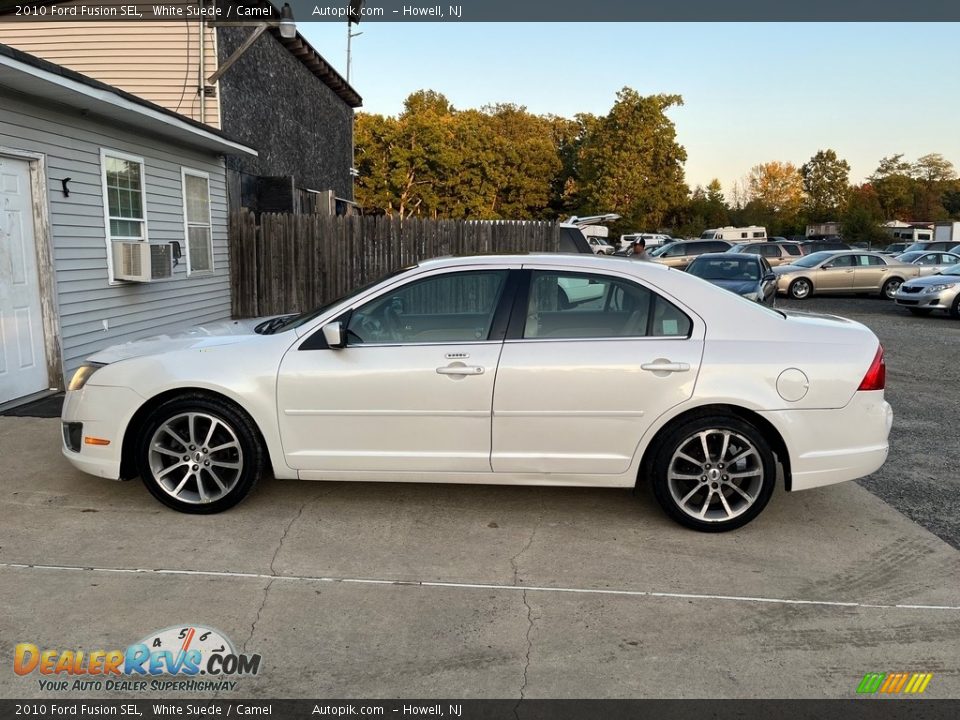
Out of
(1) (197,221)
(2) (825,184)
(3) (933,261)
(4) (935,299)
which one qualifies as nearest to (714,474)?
(1) (197,221)

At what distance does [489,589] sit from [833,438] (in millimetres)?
2138

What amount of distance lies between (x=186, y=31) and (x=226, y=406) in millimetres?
10404

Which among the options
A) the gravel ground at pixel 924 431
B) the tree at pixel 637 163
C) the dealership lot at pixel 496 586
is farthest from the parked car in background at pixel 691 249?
the tree at pixel 637 163

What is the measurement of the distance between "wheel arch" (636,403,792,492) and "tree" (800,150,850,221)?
63487 millimetres

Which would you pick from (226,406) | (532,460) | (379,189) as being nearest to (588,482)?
(532,460)

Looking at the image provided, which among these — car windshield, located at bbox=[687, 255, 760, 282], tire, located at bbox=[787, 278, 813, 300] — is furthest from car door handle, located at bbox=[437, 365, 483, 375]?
tire, located at bbox=[787, 278, 813, 300]

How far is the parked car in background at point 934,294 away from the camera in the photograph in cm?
1599

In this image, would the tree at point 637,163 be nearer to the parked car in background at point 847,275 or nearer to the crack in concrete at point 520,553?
the parked car in background at point 847,275

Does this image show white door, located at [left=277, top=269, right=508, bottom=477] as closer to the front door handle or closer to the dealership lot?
the front door handle

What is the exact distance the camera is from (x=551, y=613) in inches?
135

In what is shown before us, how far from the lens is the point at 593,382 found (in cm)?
419

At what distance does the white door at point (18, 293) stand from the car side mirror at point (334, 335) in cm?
440

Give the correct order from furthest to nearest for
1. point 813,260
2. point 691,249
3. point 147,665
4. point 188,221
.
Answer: point 691,249
point 813,260
point 188,221
point 147,665
